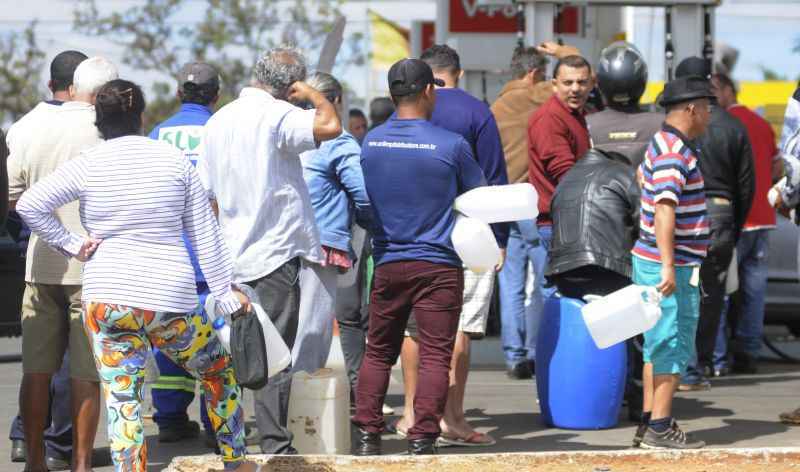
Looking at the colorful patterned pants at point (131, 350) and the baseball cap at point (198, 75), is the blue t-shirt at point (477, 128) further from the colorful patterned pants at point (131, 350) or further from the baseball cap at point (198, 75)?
the colorful patterned pants at point (131, 350)

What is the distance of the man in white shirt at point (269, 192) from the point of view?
253 inches

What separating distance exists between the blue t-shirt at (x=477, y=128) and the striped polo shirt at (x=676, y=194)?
752 millimetres

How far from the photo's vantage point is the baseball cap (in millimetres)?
7480

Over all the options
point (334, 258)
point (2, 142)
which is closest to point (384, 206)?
point (334, 258)

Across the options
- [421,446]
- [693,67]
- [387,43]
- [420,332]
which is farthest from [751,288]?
[387,43]

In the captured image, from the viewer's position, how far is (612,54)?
8609mm

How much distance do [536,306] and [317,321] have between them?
3.10 meters

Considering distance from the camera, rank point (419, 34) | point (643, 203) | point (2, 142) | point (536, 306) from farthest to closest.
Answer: point (419, 34) < point (536, 306) < point (643, 203) < point (2, 142)

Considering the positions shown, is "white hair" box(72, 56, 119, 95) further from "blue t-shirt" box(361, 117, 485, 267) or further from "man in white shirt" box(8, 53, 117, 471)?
"blue t-shirt" box(361, 117, 485, 267)

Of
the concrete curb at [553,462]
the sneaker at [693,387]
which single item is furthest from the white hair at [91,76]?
the sneaker at [693,387]

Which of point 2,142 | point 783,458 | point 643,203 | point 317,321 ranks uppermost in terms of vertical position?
point 2,142

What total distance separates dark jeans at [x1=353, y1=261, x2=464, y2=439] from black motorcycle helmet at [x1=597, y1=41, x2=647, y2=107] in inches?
91.9

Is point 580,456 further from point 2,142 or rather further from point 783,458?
point 2,142

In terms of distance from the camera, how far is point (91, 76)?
656cm
